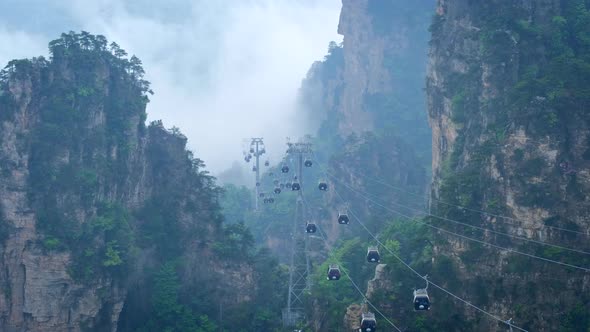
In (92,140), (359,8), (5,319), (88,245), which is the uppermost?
(359,8)

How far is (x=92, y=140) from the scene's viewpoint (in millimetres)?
57406

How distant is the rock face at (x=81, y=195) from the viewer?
52.7m

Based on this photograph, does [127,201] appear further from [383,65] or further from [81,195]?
[383,65]

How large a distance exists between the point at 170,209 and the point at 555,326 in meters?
32.7

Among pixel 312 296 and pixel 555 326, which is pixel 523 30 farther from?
pixel 312 296

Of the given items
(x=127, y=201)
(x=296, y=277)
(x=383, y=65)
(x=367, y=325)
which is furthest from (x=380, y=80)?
(x=367, y=325)

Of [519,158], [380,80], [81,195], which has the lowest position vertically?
[81,195]

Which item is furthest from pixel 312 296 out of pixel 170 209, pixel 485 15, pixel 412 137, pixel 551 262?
pixel 412 137

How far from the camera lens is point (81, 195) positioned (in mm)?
55156

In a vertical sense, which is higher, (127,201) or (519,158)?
(519,158)

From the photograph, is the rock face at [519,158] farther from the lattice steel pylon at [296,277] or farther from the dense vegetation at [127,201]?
the dense vegetation at [127,201]

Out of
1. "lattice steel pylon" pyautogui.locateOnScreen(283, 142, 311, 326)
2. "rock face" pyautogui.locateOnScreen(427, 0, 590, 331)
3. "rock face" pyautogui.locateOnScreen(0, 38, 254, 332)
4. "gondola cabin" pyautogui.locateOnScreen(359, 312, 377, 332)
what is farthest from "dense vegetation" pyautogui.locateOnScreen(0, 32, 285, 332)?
"gondola cabin" pyautogui.locateOnScreen(359, 312, 377, 332)

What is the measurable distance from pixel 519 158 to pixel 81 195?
30.4 m

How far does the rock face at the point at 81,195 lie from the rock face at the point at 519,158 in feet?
68.4
